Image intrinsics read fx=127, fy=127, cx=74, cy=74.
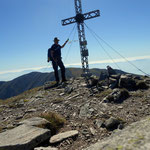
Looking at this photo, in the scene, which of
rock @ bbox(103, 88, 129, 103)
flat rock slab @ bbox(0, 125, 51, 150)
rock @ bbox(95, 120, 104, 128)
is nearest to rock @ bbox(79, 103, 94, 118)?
rock @ bbox(95, 120, 104, 128)

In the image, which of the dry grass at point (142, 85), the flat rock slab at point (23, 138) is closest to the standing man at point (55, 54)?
the dry grass at point (142, 85)

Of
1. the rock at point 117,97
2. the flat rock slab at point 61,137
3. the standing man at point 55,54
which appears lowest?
the flat rock slab at point 61,137

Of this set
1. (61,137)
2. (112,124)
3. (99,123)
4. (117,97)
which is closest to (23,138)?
(61,137)

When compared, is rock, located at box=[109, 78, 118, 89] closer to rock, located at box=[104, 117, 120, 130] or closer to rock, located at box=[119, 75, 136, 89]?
rock, located at box=[119, 75, 136, 89]

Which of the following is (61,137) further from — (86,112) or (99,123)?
(86,112)

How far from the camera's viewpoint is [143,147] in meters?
1.78

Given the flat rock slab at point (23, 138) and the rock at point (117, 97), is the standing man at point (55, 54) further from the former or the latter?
the flat rock slab at point (23, 138)

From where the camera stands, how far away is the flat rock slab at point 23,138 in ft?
11.9

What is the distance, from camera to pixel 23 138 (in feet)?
13.1

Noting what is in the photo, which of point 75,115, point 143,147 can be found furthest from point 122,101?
point 143,147

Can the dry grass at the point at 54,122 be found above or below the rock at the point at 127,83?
below

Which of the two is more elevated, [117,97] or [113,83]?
[113,83]

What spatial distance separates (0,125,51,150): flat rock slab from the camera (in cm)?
363

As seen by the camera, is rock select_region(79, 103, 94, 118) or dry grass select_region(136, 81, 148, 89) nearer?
rock select_region(79, 103, 94, 118)
